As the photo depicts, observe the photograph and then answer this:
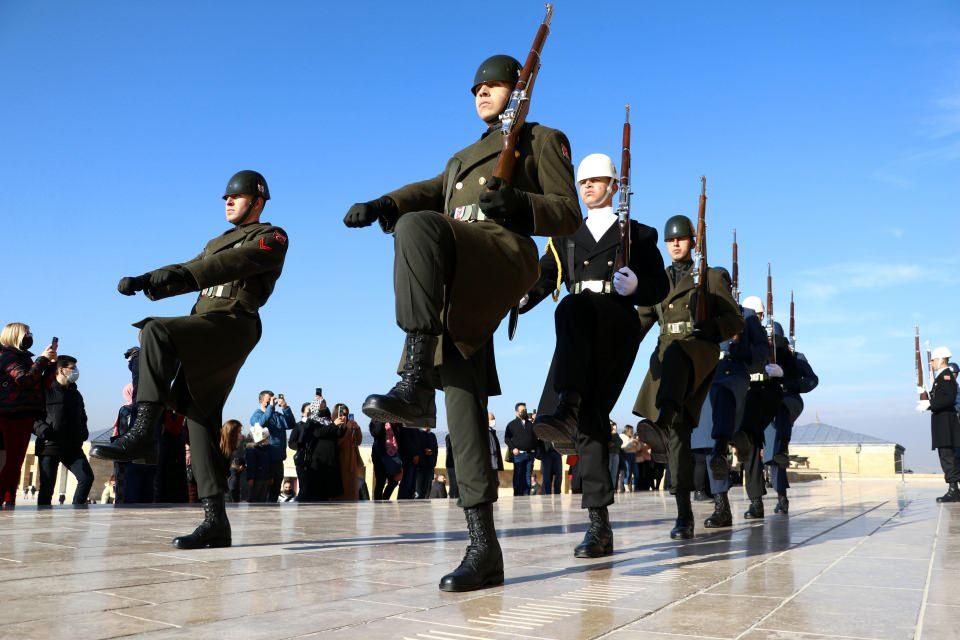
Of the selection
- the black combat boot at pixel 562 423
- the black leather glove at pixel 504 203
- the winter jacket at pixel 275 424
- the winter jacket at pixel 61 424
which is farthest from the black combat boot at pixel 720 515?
the winter jacket at pixel 275 424

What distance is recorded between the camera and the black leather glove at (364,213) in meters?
3.92

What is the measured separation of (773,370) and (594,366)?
4.57 m

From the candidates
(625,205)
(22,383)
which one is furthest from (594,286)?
(22,383)

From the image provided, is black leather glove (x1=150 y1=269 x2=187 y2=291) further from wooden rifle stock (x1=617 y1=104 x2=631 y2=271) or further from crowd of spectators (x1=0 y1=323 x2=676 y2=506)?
wooden rifle stock (x1=617 y1=104 x2=631 y2=271)

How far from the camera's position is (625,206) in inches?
232

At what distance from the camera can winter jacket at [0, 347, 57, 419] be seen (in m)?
9.05

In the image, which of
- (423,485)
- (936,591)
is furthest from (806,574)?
(423,485)

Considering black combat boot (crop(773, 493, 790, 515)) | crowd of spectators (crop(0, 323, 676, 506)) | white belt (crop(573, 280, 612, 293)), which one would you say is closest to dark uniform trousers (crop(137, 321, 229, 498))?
crowd of spectators (crop(0, 323, 676, 506))

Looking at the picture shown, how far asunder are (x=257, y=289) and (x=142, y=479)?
21.7 feet

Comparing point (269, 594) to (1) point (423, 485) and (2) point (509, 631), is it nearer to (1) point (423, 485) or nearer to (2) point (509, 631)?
(2) point (509, 631)

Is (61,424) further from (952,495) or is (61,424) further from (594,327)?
(952,495)

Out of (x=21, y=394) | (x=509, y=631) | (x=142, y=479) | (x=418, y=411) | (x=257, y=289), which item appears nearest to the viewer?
(x=509, y=631)

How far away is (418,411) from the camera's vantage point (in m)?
3.31

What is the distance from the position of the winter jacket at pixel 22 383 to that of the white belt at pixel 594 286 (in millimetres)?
6512
